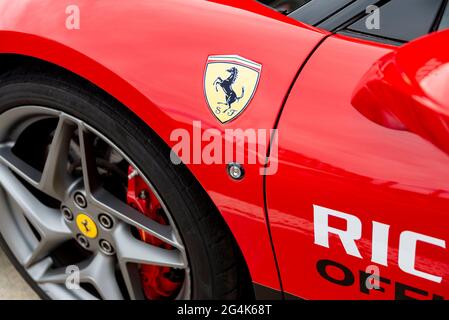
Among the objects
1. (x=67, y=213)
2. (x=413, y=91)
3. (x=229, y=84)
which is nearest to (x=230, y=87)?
(x=229, y=84)

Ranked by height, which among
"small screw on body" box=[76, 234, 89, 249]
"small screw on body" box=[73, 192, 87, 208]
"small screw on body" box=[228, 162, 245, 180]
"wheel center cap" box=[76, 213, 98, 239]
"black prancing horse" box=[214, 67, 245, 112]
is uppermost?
"black prancing horse" box=[214, 67, 245, 112]

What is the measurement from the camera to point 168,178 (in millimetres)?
1314

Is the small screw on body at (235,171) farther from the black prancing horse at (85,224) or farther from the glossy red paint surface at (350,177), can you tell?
the black prancing horse at (85,224)

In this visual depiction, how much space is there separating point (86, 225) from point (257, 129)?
2.27 feet

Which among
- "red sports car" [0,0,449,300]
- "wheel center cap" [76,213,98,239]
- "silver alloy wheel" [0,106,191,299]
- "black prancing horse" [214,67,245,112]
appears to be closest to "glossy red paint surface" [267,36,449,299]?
"red sports car" [0,0,449,300]

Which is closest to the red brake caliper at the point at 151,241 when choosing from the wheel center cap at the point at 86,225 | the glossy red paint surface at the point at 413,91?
the wheel center cap at the point at 86,225

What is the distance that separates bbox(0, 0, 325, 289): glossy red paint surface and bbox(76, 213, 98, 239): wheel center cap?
0.44 meters

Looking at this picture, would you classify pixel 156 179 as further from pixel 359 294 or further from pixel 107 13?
pixel 359 294

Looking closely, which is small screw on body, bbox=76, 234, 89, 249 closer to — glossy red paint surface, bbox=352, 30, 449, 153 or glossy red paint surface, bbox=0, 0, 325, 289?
glossy red paint surface, bbox=0, 0, 325, 289

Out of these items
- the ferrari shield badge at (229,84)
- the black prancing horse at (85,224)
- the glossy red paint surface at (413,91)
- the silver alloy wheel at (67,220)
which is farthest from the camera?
the black prancing horse at (85,224)

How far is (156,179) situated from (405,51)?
65cm

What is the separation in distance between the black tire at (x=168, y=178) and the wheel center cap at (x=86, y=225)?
0.31m

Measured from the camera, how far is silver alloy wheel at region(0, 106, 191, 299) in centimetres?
147

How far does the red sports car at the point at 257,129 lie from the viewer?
100 cm
